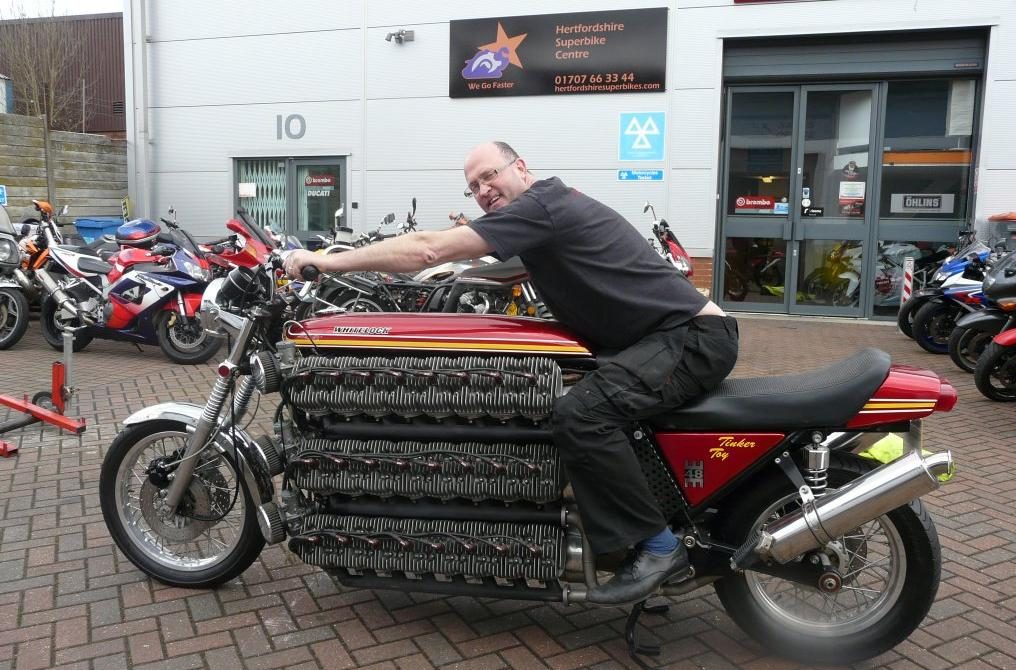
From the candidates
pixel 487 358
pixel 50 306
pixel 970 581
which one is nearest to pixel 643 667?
pixel 487 358

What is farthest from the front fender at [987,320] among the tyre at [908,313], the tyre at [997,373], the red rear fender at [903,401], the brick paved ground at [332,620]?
the red rear fender at [903,401]

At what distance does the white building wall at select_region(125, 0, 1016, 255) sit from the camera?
12.0m

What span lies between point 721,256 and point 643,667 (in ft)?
35.9

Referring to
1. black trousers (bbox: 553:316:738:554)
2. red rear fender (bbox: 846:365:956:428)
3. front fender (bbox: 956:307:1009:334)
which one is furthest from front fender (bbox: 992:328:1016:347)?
black trousers (bbox: 553:316:738:554)

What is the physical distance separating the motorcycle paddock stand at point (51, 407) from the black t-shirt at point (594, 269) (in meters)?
4.09

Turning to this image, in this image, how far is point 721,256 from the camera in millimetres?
13359

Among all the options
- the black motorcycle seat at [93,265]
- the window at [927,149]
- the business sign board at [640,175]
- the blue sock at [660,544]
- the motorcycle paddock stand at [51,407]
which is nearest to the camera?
the blue sock at [660,544]

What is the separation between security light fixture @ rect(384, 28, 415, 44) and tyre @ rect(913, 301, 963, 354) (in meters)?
8.55

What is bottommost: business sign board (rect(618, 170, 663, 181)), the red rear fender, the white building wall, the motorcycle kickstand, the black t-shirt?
the motorcycle kickstand

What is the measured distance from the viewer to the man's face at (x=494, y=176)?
333 cm

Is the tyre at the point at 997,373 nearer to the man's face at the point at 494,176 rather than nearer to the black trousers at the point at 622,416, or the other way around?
the black trousers at the point at 622,416

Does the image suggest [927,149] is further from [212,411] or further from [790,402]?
[212,411]

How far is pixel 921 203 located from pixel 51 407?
37.3 ft

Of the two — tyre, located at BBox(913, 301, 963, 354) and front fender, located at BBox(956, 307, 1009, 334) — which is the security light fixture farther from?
front fender, located at BBox(956, 307, 1009, 334)
